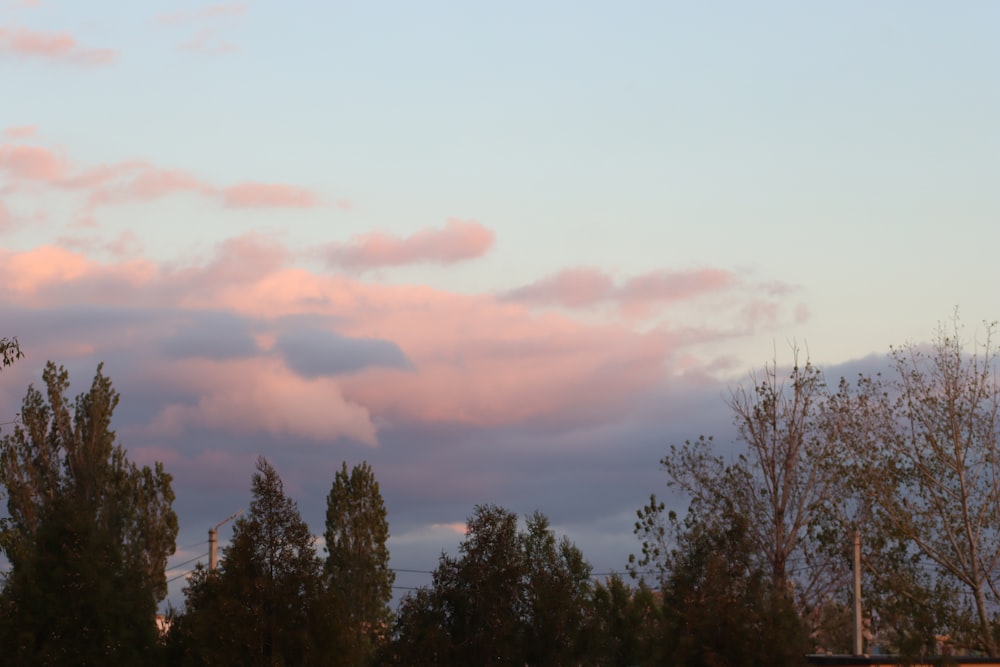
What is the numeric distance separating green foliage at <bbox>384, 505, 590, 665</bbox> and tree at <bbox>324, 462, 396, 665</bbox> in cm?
2297

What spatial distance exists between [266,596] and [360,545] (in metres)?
31.0

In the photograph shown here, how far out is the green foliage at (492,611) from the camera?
2852 cm

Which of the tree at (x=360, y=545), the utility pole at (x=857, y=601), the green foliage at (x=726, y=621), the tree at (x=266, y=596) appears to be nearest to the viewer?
the tree at (x=266, y=596)

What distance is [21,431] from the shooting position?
50.9 m

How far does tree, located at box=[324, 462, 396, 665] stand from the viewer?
179ft

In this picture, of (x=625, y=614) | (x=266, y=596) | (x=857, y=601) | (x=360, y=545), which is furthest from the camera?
(x=360, y=545)

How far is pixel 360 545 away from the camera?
57.7 m

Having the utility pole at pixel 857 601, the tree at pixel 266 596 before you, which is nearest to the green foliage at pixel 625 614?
the utility pole at pixel 857 601

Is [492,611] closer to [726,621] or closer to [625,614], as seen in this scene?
[726,621]

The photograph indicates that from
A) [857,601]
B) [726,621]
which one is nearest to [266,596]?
[726,621]

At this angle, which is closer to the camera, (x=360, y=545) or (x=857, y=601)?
(x=857, y=601)

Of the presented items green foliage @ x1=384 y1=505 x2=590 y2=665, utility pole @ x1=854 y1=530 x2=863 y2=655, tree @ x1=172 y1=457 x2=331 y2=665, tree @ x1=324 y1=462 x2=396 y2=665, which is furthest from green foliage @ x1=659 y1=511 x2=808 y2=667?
tree @ x1=324 y1=462 x2=396 y2=665

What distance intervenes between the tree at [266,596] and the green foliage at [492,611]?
Answer: 277cm

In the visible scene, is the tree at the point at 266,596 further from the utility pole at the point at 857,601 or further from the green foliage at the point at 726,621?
the utility pole at the point at 857,601
